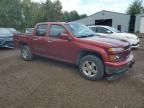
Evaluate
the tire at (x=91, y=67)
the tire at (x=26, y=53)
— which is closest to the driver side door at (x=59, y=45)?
the tire at (x=91, y=67)

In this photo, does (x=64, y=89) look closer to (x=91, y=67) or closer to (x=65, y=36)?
(x=91, y=67)

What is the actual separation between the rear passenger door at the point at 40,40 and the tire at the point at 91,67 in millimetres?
1845

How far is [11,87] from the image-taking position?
460 centimetres

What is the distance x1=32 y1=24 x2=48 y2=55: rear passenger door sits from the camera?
20.8 ft

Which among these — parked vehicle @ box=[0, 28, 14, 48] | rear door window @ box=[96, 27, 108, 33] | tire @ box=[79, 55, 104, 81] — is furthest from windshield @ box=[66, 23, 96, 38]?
parked vehicle @ box=[0, 28, 14, 48]

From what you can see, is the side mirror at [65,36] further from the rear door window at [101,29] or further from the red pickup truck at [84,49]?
the rear door window at [101,29]

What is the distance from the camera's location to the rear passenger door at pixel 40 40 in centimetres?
633

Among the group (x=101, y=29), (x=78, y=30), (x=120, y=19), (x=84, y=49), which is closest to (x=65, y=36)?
(x=78, y=30)

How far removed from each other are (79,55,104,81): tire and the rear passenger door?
72.6 inches

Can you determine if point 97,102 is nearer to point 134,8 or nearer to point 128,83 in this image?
point 128,83

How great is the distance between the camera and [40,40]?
6457 mm

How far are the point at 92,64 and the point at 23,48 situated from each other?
380 cm

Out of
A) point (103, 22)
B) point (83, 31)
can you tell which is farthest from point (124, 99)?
point (103, 22)

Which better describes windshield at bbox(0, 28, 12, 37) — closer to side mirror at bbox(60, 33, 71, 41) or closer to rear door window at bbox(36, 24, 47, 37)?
rear door window at bbox(36, 24, 47, 37)
